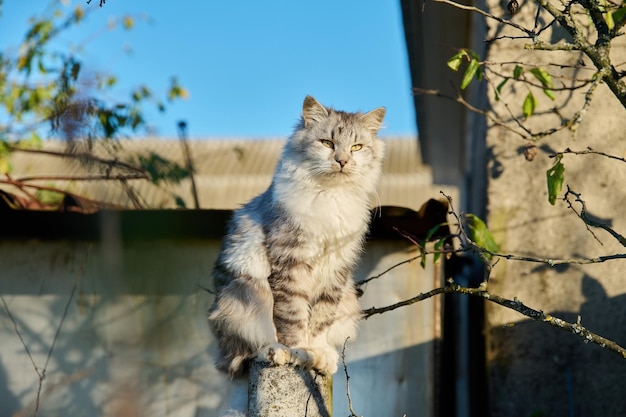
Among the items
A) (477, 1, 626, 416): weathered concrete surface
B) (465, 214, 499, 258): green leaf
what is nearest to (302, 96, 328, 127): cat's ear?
(465, 214, 499, 258): green leaf

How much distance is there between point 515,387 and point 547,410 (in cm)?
21

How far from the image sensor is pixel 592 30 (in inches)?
179

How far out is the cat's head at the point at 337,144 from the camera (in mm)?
3547

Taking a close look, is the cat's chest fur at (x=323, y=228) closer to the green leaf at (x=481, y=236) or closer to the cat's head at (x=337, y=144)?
the cat's head at (x=337, y=144)

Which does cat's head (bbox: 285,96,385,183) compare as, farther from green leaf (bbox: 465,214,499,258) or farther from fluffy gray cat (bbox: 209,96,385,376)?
green leaf (bbox: 465,214,499,258)

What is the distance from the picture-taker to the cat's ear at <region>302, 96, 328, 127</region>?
372 cm

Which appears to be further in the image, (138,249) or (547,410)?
(138,249)

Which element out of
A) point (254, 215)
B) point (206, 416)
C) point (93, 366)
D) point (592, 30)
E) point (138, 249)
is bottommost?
point (206, 416)

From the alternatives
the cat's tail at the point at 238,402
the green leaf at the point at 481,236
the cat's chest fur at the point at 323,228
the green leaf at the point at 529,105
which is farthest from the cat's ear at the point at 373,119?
the cat's tail at the point at 238,402

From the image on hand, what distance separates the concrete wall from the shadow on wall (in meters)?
0.43

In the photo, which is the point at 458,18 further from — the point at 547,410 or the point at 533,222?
the point at 547,410

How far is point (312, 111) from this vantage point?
375cm

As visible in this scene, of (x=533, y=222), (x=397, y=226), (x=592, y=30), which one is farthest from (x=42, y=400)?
(x=592, y=30)

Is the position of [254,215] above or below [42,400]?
above
